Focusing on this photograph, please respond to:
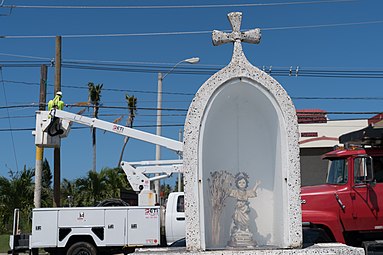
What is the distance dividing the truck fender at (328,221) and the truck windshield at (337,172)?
787mm

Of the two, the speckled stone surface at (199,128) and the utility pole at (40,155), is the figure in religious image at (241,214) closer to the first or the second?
the speckled stone surface at (199,128)

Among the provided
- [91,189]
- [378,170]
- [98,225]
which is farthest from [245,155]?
[91,189]

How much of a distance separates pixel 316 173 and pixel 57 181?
41.4ft

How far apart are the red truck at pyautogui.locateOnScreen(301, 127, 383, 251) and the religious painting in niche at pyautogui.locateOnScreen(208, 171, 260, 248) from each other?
4735 millimetres

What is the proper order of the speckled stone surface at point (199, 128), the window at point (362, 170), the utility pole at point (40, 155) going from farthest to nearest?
the utility pole at point (40, 155), the window at point (362, 170), the speckled stone surface at point (199, 128)

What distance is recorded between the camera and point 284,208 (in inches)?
229

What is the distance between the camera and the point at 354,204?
10680mm

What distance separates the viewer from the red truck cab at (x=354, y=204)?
10594mm

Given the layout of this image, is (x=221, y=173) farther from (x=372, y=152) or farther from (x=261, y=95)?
(x=372, y=152)

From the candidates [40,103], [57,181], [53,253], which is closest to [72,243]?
[53,253]

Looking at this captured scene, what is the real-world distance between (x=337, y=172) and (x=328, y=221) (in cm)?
113

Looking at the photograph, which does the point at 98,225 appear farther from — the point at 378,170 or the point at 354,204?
the point at 378,170

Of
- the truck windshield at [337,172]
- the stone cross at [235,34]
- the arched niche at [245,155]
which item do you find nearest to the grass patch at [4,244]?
the truck windshield at [337,172]

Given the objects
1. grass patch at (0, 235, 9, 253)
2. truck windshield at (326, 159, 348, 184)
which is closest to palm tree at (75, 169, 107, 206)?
grass patch at (0, 235, 9, 253)
